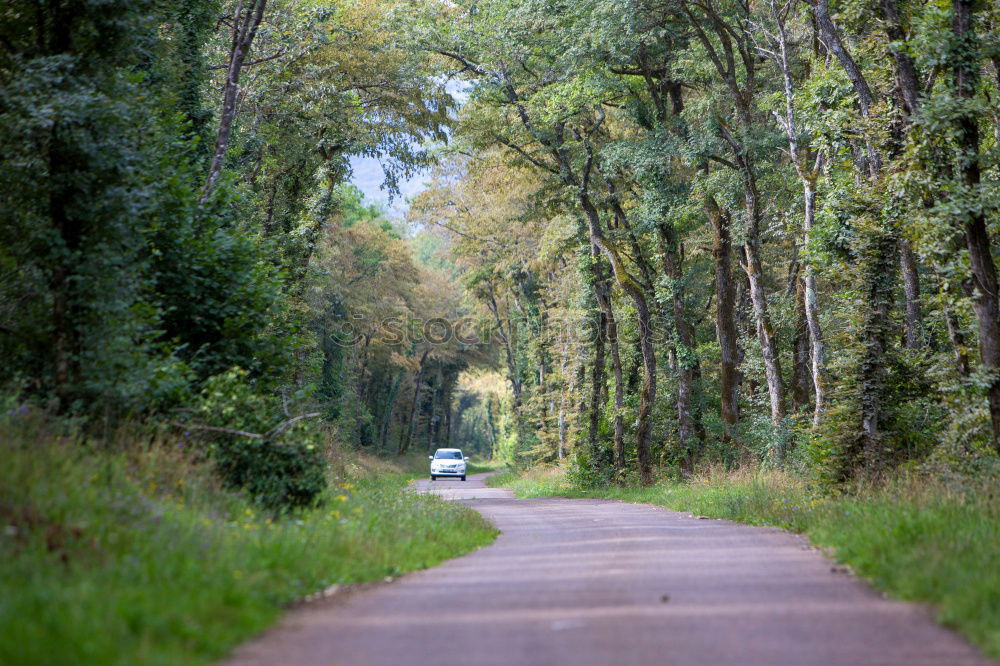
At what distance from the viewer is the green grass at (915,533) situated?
669 centimetres

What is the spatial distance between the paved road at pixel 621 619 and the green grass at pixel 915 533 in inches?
9.7

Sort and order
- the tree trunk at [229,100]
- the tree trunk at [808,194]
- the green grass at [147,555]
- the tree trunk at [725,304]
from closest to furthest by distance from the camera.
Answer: the green grass at [147,555], the tree trunk at [229,100], the tree trunk at [808,194], the tree trunk at [725,304]

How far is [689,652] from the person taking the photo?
557 centimetres

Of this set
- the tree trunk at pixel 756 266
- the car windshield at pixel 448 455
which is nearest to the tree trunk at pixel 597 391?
the tree trunk at pixel 756 266

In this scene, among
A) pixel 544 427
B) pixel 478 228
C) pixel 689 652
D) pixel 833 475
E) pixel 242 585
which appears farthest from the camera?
pixel 544 427

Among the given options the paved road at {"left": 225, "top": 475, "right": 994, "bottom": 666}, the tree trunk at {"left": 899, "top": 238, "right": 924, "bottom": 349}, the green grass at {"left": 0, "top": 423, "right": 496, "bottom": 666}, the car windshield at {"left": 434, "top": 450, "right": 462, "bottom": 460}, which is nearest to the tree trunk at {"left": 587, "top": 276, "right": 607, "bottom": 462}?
the tree trunk at {"left": 899, "top": 238, "right": 924, "bottom": 349}

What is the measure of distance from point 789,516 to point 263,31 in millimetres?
18430

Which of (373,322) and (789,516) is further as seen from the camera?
(373,322)

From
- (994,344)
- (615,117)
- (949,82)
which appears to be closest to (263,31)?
(615,117)

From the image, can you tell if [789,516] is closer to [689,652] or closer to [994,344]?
[994,344]

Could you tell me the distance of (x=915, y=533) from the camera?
30.8 feet

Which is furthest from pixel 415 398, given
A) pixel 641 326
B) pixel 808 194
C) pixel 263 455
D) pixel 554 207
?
pixel 263 455

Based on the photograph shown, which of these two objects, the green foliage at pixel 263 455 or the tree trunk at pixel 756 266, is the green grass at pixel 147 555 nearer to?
the green foliage at pixel 263 455

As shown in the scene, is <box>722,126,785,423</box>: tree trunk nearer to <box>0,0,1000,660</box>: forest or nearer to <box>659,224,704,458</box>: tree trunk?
<box>0,0,1000,660</box>: forest
